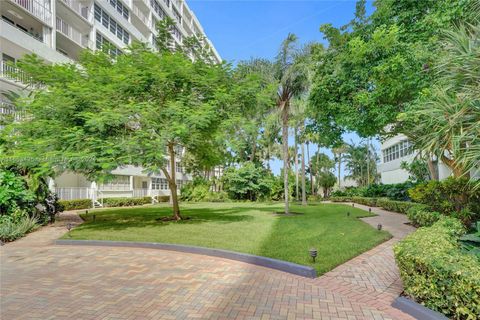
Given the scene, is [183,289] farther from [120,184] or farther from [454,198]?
[120,184]

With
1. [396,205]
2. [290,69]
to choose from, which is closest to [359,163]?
[396,205]

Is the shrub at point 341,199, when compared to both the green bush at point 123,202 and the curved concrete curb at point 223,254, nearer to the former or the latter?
the green bush at point 123,202

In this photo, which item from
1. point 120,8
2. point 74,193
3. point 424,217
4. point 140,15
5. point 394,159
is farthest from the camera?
point 140,15

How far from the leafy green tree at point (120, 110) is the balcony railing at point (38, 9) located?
10594mm

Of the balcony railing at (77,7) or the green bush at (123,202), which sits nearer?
the balcony railing at (77,7)

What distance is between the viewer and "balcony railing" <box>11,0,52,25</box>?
18.7 meters

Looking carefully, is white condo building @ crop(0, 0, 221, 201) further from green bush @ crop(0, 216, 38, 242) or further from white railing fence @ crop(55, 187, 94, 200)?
green bush @ crop(0, 216, 38, 242)

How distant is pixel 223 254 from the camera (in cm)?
746

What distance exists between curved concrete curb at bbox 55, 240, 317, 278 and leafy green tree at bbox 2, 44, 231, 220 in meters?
2.32

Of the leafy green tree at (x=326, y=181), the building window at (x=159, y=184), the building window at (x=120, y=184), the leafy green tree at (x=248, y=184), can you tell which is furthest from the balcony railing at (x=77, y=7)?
the leafy green tree at (x=326, y=181)

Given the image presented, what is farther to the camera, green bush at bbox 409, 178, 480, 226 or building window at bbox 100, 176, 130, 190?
building window at bbox 100, 176, 130, 190

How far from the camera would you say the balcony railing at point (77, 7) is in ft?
76.9

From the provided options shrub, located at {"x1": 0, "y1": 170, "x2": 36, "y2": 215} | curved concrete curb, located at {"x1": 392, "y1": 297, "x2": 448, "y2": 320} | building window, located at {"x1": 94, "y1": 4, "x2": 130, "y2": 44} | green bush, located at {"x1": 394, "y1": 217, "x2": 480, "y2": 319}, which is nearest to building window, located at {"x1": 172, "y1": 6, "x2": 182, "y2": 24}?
building window, located at {"x1": 94, "y1": 4, "x2": 130, "y2": 44}

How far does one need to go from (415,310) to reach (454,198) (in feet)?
25.6
